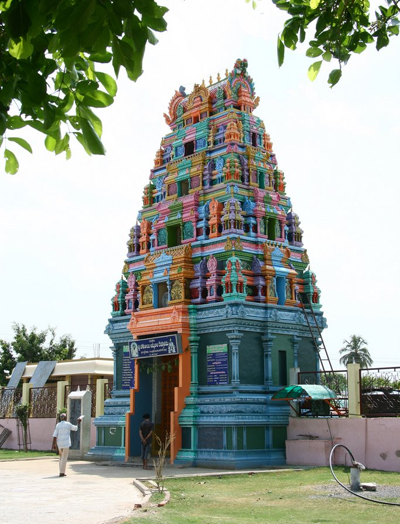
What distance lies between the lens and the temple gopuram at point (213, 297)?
18.5m

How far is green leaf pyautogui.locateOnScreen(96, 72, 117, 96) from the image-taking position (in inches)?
151

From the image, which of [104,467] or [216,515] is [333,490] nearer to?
[216,515]

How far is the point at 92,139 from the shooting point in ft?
12.0

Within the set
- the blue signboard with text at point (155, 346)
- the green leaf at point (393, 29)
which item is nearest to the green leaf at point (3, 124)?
the green leaf at point (393, 29)

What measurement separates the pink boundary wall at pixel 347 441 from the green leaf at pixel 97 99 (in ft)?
45.8

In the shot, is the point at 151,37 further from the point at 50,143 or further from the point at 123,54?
the point at 50,143

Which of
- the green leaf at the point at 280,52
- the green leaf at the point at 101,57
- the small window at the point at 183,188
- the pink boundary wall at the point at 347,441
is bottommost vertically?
the pink boundary wall at the point at 347,441

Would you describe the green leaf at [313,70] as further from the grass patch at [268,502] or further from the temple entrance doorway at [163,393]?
the temple entrance doorway at [163,393]

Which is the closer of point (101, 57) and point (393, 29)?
point (101, 57)

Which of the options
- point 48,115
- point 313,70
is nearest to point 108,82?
point 48,115

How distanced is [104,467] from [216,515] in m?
9.58

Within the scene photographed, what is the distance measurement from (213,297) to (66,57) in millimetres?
16063

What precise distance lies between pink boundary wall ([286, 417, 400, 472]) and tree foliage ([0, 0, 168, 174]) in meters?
13.8

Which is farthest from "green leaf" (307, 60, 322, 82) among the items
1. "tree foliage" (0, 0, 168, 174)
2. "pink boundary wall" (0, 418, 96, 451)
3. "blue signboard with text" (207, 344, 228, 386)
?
"pink boundary wall" (0, 418, 96, 451)
